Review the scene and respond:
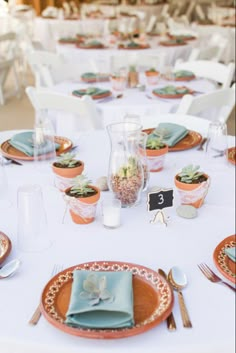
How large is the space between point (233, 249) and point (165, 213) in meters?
0.29

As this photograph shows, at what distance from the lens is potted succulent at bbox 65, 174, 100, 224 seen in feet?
4.02

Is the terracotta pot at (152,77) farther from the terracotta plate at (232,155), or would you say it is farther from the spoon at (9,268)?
the spoon at (9,268)

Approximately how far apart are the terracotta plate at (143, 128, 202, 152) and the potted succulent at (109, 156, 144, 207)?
0.46 meters

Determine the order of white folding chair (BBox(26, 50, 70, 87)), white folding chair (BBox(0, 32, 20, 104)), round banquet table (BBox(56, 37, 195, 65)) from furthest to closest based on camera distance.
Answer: white folding chair (BBox(0, 32, 20, 104)) < round banquet table (BBox(56, 37, 195, 65)) < white folding chair (BBox(26, 50, 70, 87))

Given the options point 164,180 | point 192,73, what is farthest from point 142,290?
point 192,73

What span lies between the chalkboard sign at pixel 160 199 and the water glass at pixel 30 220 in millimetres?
268

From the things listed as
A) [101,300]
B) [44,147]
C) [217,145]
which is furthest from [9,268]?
[217,145]

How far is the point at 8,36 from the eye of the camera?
5.29m

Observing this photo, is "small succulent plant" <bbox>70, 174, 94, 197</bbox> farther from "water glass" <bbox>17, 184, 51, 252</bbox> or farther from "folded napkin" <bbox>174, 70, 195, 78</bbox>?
"folded napkin" <bbox>174, 70, 195, 78</bbox>

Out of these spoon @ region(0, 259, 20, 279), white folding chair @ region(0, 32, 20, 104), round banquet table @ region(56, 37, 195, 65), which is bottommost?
white folding chair @ region(0, 32, 20, 104)

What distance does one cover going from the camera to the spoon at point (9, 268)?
104 cm

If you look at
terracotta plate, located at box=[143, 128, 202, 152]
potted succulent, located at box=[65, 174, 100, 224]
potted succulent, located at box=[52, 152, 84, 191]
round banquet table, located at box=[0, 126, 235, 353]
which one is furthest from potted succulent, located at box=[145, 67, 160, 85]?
potted succulent, located at box=[65, 174, 100, 224]

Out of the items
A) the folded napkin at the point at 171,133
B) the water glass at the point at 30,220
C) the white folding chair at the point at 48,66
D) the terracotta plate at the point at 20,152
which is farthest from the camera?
the white folding chair at the point at 48,66

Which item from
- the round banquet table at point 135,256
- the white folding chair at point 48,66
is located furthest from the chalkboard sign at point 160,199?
the white folding chair at point 48,66
